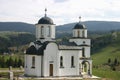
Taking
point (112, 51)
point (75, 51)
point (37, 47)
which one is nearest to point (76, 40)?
point (75, 51)

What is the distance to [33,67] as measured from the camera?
49.6 m

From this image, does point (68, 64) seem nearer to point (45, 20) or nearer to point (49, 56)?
point (49, 56)

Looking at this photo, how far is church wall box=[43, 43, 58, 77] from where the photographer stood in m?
48.7

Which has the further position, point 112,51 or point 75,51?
point 112,51

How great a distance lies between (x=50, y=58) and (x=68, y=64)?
11.1ft

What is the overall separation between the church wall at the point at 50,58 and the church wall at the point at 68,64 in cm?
110

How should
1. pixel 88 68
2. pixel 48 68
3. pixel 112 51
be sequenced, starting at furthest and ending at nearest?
1. pixel 112 51
2. pixel 88 68
3. pixel 48 68

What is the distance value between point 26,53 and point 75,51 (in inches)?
286

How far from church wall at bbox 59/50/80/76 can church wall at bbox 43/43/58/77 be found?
1096 millimetres

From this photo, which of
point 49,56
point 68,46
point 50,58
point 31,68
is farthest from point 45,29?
point 31,68

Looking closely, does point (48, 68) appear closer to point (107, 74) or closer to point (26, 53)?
point (26, 53)

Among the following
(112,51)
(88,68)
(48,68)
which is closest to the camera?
(48,68)

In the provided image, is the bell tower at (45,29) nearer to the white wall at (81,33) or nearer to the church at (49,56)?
the church at (49,56)

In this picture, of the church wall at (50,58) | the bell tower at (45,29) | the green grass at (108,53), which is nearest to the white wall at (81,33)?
the bell tower at (45,29)
